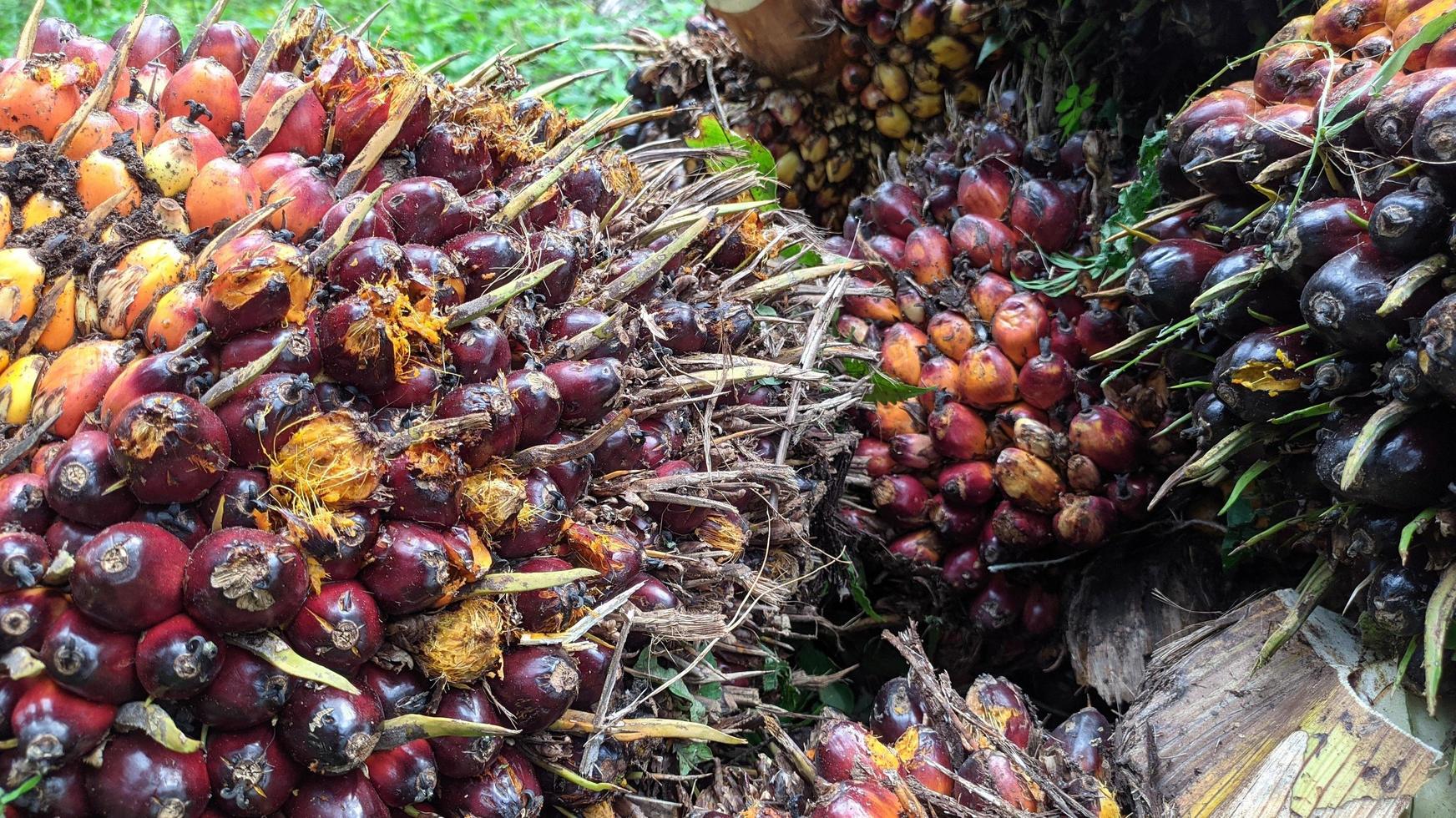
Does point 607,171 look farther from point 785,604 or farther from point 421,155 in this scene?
point 785,604

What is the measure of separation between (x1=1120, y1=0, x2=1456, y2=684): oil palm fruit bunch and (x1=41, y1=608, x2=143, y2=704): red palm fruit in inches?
54.0

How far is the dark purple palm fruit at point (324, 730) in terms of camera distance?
3.20 feet

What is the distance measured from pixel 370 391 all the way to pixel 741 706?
0.76 m

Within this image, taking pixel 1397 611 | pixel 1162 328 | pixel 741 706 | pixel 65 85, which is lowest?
pixel 741 706

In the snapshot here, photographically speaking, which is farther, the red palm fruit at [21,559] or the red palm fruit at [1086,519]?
the red palm fruit at [1086,519]

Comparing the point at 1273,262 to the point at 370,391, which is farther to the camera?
the point at 1273,262

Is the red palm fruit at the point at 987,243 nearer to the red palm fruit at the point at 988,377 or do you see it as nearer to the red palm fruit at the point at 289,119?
the red palm fruit at the point at 988,377

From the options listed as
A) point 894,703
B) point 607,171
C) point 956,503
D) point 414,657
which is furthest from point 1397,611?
point 607,171

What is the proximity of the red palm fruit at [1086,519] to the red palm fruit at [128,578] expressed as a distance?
5.14 ft

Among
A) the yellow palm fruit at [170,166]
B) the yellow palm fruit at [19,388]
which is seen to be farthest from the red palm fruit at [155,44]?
the yellow palm fruit at [19,388]

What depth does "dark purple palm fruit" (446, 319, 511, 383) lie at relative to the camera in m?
1.22

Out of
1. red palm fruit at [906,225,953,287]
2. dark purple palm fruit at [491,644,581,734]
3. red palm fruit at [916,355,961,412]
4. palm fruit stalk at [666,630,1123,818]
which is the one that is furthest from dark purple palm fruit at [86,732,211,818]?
red palm fruit at [906,225,953,287]

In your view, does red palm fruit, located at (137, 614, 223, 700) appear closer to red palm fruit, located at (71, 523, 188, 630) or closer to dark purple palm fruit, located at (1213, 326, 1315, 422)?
red palm fruit, located at (71, 523, 188, 630)

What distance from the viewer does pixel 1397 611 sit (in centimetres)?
127
